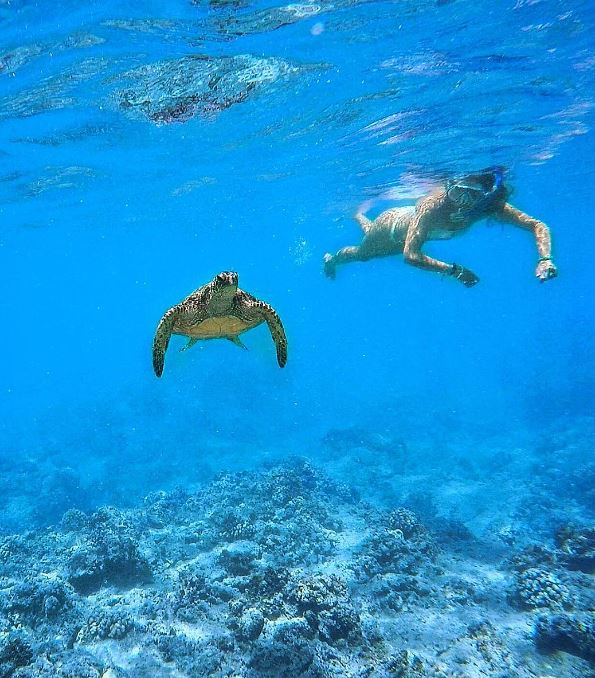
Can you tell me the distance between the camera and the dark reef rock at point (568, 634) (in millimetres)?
7254

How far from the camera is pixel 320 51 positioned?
36.7ft

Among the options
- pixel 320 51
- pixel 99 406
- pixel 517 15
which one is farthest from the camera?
pixel 99 406

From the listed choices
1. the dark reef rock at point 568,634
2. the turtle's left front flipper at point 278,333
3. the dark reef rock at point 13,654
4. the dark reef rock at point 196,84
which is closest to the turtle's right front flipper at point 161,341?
the turtle's left front flipper at point 278,333

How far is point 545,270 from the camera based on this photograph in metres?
5.77

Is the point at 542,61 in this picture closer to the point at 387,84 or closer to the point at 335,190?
the point at 387,84

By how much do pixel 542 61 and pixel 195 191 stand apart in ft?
61.6

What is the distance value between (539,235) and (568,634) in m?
7.04

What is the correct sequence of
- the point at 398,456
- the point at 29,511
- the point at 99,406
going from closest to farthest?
1. the point at 29,511
2. the point at 398,456
3. the point at 99,406

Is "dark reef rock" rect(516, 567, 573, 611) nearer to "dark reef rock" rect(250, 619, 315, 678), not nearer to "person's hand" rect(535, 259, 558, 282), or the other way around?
"dark reef rock" rect(250, 619, 315, 678)

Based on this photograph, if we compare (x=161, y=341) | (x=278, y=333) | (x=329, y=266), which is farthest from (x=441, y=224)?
(x=161, y=341)

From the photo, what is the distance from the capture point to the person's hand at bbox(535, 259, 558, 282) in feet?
18.3

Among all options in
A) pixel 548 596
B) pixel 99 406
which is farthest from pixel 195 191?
pixel 548 596

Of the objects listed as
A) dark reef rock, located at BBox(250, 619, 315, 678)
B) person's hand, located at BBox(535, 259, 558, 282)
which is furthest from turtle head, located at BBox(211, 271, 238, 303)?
dark reef rock, located at BBox(250, 619, 315, 678)

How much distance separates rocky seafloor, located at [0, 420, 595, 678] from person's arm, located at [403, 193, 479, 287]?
20.6ft
